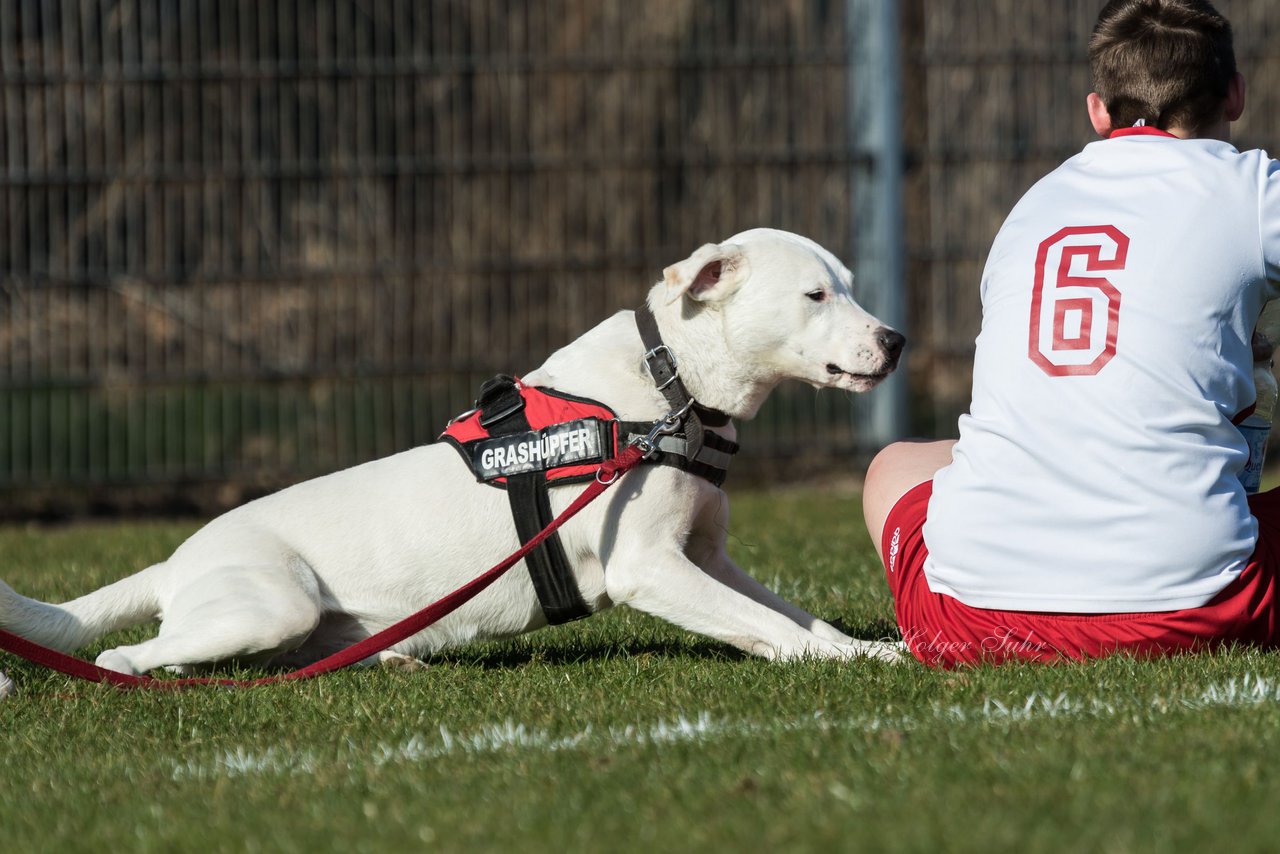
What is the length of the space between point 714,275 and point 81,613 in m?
2.18

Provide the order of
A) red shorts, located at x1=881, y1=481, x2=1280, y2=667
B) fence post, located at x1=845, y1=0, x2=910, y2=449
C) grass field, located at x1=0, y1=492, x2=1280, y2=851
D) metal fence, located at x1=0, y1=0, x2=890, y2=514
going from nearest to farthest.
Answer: grass field, located at x1=0, y1=492, x2=1280, y2=851
red shorts, located at x1=881, y1=481, x2=1280, y2=667
metal fence, located at x1=0, y1=0, x2=890, y2=514
fence post, located at x1=845, y1=0, x2=910, y2=449

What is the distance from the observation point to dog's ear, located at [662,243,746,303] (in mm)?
4703

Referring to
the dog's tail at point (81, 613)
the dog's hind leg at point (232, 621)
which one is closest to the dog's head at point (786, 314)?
the dog's hind leg at point (232, 621)

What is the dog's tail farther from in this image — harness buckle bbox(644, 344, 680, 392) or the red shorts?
the red shorts

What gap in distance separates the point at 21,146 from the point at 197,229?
1.25 meters

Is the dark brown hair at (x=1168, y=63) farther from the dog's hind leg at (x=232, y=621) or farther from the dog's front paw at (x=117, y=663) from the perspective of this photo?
the dog's front paw at (x=117, y=663)

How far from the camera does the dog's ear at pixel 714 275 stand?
470cm

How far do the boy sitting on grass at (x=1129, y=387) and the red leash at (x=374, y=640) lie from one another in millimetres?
996

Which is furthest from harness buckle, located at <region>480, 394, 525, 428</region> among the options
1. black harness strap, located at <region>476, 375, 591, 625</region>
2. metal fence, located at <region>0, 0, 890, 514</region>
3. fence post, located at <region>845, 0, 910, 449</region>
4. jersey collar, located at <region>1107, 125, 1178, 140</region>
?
fence post, located at <region>845, 0, 910, 449</region>

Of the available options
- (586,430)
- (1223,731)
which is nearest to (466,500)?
(586,430)

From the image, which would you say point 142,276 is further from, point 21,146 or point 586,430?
point 586,430

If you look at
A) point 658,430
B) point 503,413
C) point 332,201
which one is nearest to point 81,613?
point 503,413

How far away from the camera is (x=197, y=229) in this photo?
10.4 m

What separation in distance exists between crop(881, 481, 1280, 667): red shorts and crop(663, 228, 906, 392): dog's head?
0.66m
